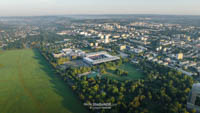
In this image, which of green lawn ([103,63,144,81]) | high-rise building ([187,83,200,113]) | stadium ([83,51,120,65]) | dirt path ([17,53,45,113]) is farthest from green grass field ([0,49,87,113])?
high-rise building ([187,83,200,113])

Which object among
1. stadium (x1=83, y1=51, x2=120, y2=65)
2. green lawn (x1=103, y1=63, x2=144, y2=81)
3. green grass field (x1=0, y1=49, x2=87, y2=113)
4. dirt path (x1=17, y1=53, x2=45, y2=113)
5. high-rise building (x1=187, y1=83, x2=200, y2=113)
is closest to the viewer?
high-rise building (x1=187, y1=83, x2=200, y2=113)

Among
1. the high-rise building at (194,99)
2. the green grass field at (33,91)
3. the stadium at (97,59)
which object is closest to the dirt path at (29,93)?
the green grass field at (33,91)

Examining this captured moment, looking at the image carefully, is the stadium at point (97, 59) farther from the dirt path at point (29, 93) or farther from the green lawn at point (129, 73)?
the dirt path at point (29, 93)

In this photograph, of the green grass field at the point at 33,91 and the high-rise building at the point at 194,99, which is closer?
the high-rise building at the point at 194,99

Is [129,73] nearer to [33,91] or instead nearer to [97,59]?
[97,59]

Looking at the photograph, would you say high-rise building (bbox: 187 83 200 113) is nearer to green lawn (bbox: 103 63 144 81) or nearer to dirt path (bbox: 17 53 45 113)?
green lawn (bbox: 103 63 144 81)

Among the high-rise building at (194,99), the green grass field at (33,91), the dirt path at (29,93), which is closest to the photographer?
the high-rise building at (194,99)

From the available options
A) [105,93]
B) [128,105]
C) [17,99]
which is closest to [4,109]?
[17,99]

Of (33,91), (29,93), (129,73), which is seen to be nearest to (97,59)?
(129,73)
